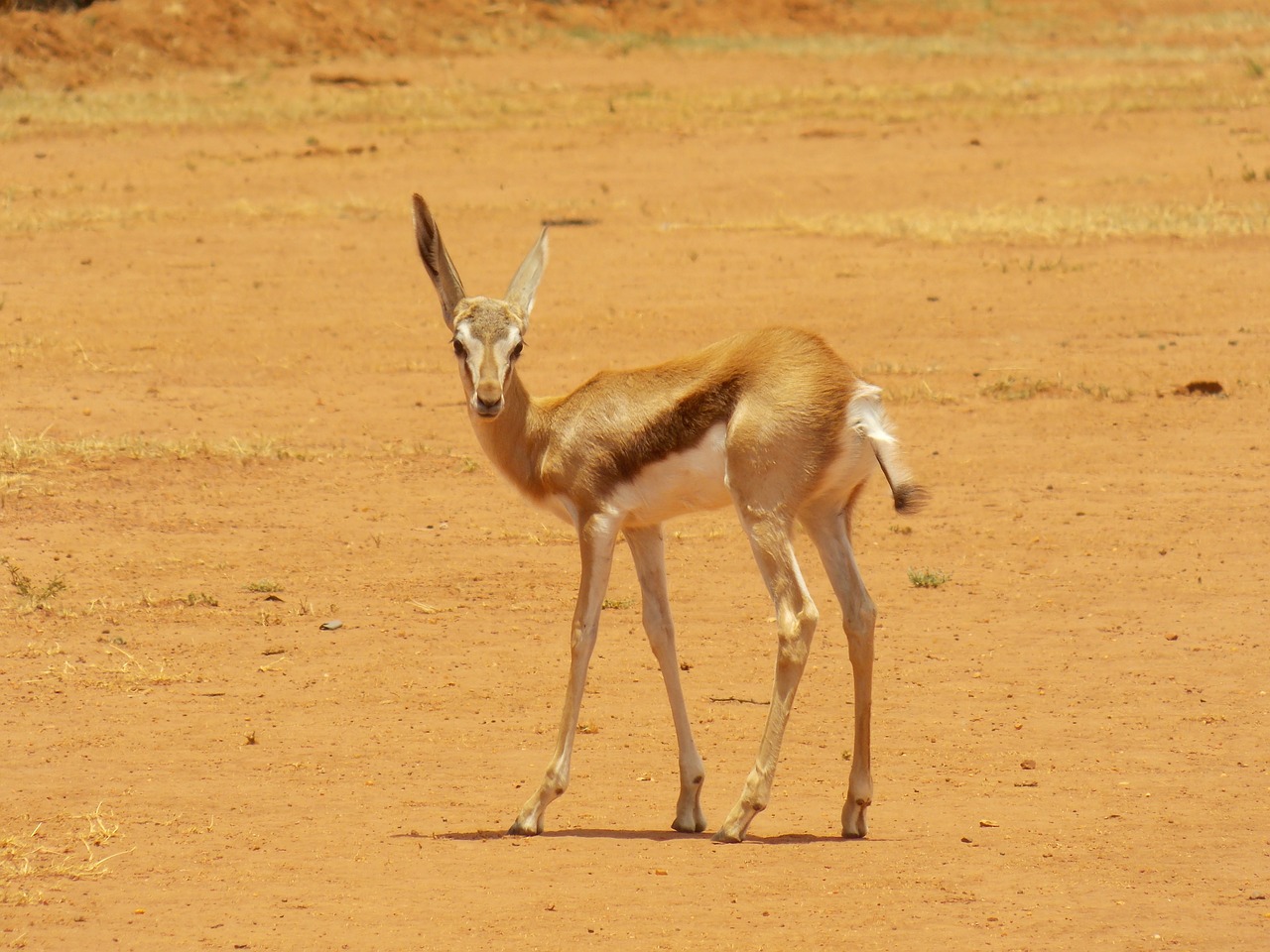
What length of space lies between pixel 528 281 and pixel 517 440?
67 centimetres

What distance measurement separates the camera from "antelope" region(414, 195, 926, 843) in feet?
21.1

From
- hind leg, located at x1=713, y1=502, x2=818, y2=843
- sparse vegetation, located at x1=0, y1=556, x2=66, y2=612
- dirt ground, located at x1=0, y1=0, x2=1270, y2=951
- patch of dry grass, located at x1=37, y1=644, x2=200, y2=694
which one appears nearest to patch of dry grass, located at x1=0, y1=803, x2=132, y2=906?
dirt ground, located at x1=0, y1=0, x2=1270, y2=951

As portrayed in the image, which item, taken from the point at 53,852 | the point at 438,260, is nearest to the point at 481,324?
the point at 438,260

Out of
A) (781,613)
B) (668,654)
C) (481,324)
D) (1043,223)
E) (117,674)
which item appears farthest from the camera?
(1043,223)

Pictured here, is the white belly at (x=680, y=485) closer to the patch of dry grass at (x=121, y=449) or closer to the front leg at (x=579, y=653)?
the front leg at (x=579, y=653)

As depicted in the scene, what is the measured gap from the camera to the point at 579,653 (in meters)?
6.73

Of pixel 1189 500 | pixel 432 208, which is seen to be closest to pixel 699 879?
pixel 1189 500

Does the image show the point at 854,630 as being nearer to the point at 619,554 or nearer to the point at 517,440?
the point at 517,440

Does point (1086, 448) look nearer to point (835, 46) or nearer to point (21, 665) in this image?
point (21, 665)

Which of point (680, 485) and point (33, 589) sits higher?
point (680, 485)

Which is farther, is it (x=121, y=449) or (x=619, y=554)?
(x=121, y=449)

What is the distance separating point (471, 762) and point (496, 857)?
1338 mm

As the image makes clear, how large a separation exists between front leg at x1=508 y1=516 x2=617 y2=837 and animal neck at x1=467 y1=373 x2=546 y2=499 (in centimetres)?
46

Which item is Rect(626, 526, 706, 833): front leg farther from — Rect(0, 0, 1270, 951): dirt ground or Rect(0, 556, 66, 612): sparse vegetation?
Rect(0, 556, 66, 612): sparse vegetation
